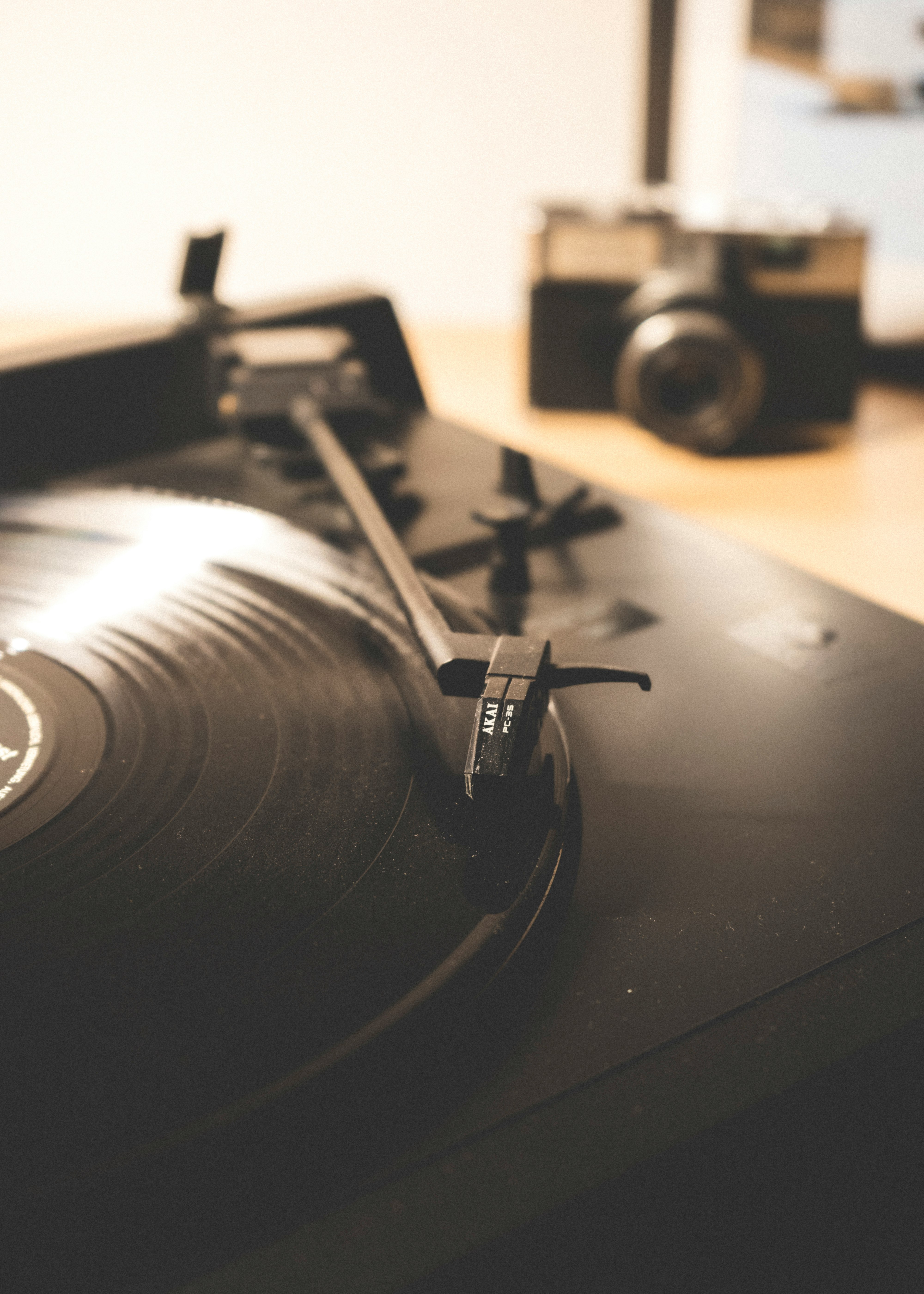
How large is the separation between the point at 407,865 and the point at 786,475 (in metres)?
A: 0.71

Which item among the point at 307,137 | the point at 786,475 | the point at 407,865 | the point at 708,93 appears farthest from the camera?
the point at 307,137

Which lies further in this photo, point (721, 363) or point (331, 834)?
point (721, 363)

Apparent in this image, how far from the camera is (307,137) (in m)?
1.39

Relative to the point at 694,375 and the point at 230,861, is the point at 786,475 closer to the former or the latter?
the point at 694,375

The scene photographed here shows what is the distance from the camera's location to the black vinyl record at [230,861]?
220 mm

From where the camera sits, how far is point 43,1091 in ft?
0.72

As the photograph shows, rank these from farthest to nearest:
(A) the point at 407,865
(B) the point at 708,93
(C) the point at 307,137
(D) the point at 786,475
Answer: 1. (C) the point at 307,137
2. (B) the point at 708,93
3. (D) the point at 786,475
4. (A) the point at 407,865

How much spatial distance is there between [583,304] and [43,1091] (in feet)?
2.98

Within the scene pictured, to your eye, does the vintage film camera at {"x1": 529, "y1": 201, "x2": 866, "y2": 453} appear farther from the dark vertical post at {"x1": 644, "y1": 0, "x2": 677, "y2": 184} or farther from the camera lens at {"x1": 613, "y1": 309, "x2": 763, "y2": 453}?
the dark vertical post at {"x1": 644, "y1": 0, "x2": 677, "y2": 184}

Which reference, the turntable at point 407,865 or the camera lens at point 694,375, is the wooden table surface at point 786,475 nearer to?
the camera lens at point 694,375

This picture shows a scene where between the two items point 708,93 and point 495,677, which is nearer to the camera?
point 495,677

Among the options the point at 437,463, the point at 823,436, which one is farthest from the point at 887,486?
the point at 437,463

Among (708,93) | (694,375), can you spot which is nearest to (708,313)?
(694,375)

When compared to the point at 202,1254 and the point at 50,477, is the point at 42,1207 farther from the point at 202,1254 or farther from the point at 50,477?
the point at 50,477
